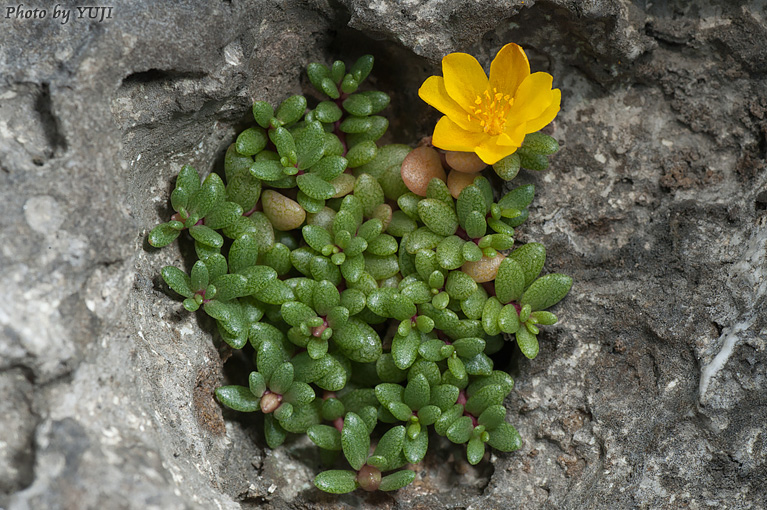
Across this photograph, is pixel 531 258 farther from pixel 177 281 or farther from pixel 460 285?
pixel 177 281

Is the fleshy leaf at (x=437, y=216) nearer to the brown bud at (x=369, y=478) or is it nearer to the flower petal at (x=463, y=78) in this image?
the flower petal at (x=463, y=78)

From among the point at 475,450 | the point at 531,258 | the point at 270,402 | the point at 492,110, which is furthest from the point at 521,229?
the point at 270,402

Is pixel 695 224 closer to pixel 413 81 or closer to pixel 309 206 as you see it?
pixel 413 81

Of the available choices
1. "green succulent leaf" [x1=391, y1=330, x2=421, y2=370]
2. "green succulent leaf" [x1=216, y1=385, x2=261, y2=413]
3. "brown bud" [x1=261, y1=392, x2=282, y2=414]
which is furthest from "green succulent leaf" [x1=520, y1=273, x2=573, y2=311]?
"green succulent leaf" [x1=216, y1=385, x2=261, y2=413]

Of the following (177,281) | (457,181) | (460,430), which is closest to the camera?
(177,281)

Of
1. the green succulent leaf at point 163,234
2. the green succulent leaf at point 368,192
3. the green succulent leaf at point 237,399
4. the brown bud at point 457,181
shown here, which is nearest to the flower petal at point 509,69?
the brown bud at point 457,181

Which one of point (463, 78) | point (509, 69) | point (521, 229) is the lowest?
point (521, 229)
